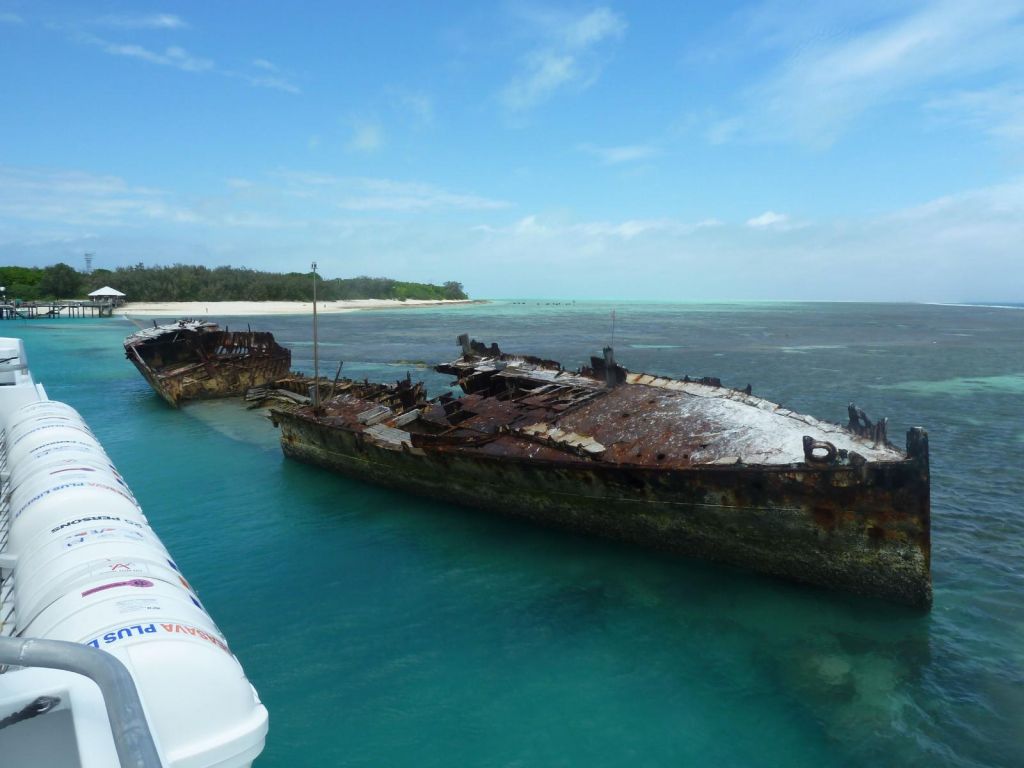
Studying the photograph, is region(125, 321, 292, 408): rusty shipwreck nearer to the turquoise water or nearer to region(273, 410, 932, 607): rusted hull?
the turquoise water

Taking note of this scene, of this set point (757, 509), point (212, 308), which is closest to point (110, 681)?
point (757, 509)

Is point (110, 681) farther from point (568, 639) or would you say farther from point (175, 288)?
point (175, 288)

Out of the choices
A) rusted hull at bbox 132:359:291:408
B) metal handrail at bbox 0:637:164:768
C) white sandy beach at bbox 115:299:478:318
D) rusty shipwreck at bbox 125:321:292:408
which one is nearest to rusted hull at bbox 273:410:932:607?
metal handrail at bbox 0:637:164:768

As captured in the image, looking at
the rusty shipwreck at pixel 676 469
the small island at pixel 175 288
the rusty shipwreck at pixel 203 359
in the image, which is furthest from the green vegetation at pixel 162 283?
the rusty shipwreck at pixel 676 469

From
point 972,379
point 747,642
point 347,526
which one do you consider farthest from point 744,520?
point 972,379

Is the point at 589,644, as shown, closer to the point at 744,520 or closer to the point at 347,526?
the point at 744,520

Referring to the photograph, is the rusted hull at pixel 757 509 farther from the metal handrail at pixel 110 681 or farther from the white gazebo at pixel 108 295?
the white gazebo at pixel 108 295
